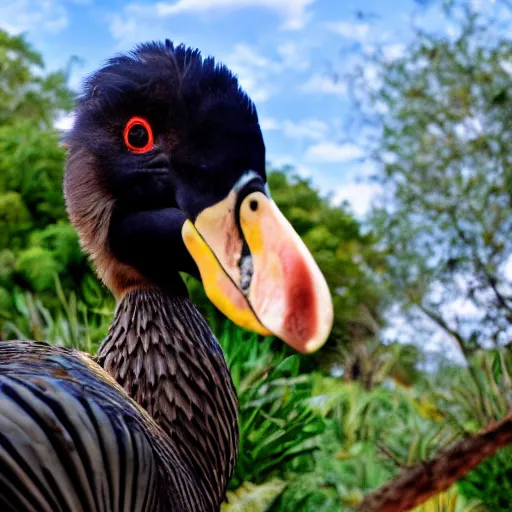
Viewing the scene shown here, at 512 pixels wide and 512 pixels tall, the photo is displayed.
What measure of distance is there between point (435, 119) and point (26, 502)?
5.88m

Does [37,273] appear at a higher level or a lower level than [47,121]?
lower

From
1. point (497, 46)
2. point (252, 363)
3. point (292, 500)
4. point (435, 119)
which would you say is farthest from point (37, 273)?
point (497, 46)

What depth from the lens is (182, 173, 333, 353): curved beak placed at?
54.8 inches

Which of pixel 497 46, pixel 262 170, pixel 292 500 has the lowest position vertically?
pixel 292 500

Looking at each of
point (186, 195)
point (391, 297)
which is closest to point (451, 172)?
point (391, 297)

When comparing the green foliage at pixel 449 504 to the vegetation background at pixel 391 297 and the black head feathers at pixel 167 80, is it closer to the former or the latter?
the vegetation background at pixel 391 297

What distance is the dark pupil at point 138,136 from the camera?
5.82 feet

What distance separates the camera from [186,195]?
1.67 metres

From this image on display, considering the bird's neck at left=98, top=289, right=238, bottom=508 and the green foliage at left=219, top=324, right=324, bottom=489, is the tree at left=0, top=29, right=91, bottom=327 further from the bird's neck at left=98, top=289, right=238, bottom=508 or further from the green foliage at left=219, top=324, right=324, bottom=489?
the bird's neck at left=98, top=289, right=238, bottom=508

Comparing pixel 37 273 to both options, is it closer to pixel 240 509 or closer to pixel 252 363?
pixel 252 363

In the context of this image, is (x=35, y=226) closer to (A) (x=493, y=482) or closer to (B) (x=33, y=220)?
(B) (x=33, y=220)

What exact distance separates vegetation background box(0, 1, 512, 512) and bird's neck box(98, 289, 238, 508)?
1.32 m

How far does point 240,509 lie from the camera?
9.98ft

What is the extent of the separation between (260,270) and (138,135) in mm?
568
